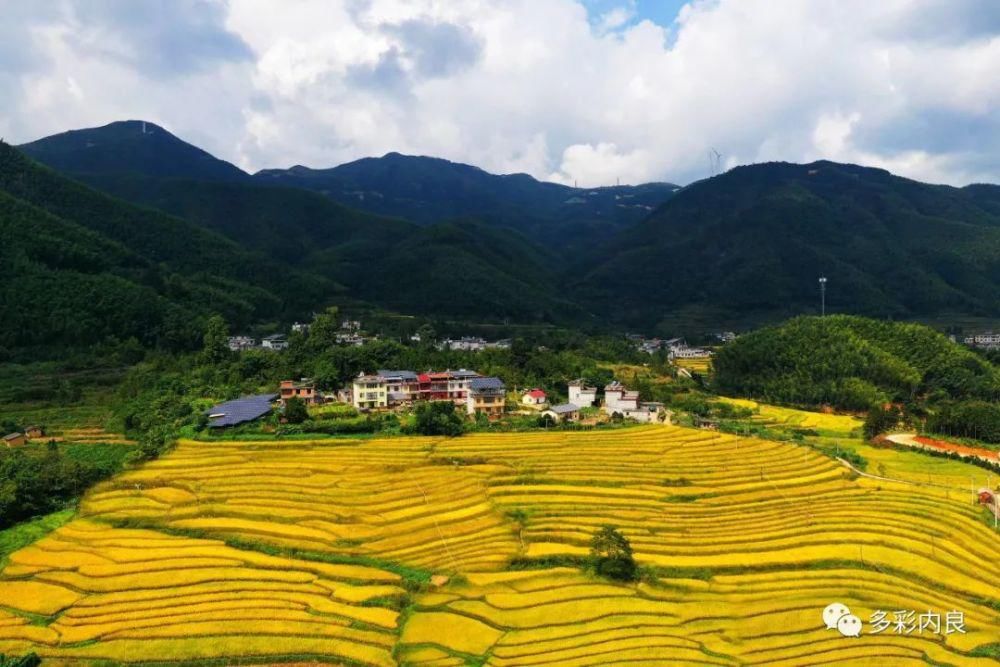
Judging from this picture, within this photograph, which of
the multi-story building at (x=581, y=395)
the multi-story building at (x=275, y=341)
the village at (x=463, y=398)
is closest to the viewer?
the village at (x=463, y=398)

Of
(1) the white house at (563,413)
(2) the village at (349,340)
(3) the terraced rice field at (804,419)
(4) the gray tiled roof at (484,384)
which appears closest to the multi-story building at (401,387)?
(4) the gray tiled roof at (484,384)

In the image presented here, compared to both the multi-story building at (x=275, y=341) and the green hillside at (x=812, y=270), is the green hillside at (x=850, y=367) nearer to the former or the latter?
the multi-story building at (x=275, y=341)

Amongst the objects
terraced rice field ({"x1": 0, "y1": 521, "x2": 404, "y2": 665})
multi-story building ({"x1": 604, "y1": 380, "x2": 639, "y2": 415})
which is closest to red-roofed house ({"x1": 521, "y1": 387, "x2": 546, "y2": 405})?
multi-story building ({"x1": 604, "y1": 380, "x2": 639, "y2": 415})

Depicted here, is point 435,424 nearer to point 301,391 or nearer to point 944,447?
point 301,391

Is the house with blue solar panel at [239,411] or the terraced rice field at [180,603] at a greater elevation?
the house with blue solar panel at [239,411]

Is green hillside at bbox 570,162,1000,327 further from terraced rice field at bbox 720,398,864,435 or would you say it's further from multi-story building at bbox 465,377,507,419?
multi-story building at bbox 465,377,507,419

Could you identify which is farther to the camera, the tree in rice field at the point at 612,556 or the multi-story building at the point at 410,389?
the multi-story building at the point at 410,389

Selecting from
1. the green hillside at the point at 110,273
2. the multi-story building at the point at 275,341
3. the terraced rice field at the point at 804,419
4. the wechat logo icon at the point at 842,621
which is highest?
the green hillside at the point at 110,273
